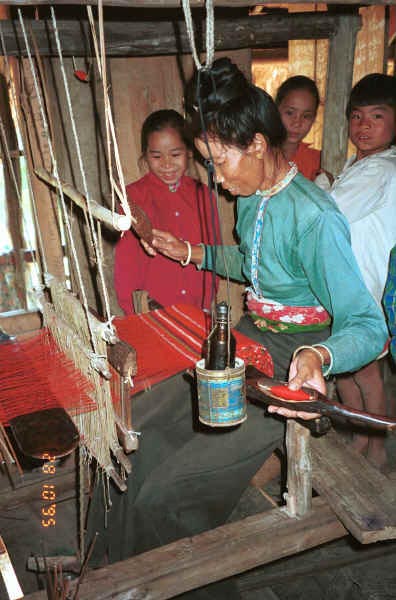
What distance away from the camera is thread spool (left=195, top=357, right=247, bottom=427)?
4.83 ft

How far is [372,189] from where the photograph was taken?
310 centimetres

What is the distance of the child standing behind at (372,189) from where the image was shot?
10.2 ft

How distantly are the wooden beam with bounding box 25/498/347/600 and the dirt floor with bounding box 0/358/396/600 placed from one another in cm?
91

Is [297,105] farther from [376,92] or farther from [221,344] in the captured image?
[221,344]

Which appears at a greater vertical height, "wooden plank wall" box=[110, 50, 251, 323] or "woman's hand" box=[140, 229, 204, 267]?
"wooden plank wall" box=[110, 50, 251, 323]

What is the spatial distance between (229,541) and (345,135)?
3458mm

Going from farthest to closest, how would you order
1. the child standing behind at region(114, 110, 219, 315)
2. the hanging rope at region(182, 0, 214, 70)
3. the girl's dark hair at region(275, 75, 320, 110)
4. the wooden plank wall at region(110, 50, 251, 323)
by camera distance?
the wooden plank wall at region(110, 50, 251, 323), the girl's dark hair at region(275, 75, 320, 110), the child standing behind at region(114, 110, 219, 315), the hanging rope at region(182, 0, 214, 70)

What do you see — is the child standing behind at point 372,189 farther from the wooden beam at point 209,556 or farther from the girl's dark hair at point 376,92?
the wooden beam at point 209,556

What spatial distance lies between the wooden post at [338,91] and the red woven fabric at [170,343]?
2414 millimetres

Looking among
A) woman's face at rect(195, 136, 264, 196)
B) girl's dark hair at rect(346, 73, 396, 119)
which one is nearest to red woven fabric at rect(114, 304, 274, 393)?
woman's face at rect(195, 136, 264, 196)

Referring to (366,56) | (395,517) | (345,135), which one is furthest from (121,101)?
(395,517)

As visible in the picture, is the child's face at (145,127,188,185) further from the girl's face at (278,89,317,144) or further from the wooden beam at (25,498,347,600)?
the wooden beam at (25,498,347,600)

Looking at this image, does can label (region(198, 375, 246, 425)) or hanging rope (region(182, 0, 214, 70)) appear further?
can label (region(198, 375, 246, 425))

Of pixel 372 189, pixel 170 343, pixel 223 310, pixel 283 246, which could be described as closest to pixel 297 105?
pixel 372 189
